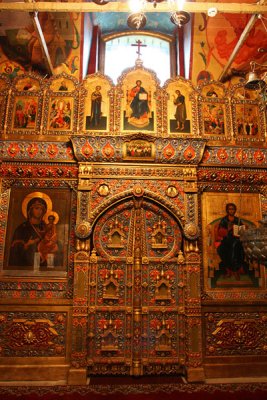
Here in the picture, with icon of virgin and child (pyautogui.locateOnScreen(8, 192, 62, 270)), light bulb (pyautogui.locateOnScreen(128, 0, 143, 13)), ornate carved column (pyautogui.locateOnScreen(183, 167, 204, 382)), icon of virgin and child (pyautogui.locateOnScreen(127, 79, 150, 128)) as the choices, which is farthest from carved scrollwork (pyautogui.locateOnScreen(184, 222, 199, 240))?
light bulb (pyautogui.locateOnScreen(128, 0, 143, 13))

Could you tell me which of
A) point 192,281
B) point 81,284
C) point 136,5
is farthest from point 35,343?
point 136,5

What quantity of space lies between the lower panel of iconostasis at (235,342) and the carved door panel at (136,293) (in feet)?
1.68

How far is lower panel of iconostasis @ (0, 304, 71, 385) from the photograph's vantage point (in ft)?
17.6

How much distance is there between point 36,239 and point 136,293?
1987 mm

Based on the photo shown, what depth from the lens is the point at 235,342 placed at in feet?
18.8

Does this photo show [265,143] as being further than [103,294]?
Yes

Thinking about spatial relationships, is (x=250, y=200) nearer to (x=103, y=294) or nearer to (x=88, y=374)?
(x=103, y=294)

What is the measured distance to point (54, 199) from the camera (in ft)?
19.9

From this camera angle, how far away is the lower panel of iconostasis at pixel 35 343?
5.36 m

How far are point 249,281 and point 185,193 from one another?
6.41ft

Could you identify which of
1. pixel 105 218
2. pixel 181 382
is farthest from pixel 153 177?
pixel 181 382

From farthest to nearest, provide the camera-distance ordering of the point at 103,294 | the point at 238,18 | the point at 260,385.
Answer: the point at 238,18 → the point at 103,294 → the point at 260,385

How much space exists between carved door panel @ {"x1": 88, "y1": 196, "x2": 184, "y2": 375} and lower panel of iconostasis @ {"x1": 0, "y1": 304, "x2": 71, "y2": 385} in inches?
19.4

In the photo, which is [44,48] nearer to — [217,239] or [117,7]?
[117,7]
